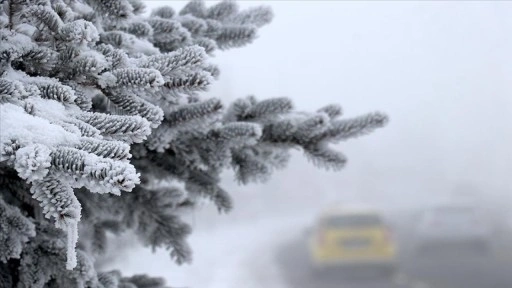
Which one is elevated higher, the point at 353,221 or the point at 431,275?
the point at 353,221

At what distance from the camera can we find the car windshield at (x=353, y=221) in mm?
14953

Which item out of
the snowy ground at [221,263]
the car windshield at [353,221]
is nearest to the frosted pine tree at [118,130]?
the snowy ground at [221,263]

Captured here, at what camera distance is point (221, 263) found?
16594mm

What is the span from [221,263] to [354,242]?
3430 millimetres

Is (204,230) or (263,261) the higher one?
(204,230)

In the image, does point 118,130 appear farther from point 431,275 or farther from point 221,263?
point 221,263

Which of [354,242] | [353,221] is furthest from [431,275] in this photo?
[353,221]

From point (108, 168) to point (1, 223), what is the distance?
0.99m

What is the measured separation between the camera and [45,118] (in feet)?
5.04

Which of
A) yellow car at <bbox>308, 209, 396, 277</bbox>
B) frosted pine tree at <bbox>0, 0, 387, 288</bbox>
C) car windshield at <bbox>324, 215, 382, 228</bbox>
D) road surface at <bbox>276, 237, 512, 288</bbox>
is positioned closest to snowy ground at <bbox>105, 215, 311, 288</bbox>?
road surface at <bbox>276, 237, 512, 288</bbox>

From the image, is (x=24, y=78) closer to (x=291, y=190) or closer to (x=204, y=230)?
(x=204, y=230)

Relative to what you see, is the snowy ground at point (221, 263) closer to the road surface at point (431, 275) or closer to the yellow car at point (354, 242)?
the road surface at point (431, 275)

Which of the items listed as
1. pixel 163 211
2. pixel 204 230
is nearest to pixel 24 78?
pixel 163 211

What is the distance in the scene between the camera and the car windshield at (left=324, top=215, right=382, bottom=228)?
589 inches
